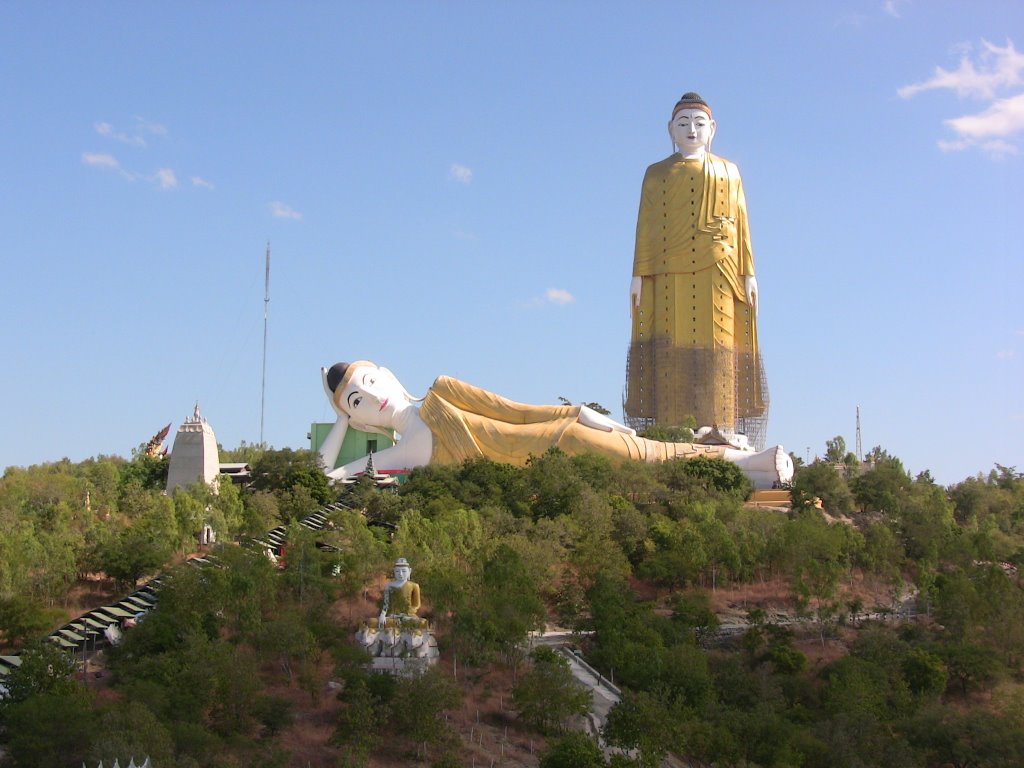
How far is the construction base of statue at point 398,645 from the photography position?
2102 centimetres

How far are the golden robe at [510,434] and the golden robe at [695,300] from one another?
940 centimetres

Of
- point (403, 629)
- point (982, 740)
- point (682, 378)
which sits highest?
point (682, 378)

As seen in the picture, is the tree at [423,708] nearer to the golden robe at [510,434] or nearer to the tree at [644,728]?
the tree at [644,728]

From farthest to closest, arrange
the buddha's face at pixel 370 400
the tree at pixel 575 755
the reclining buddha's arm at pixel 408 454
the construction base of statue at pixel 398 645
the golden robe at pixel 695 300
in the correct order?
1. the golden robe at pixel 695 300
2. the buddha's face at pixel 370 400
3. the reclining buddha's arm at pixel 408 454
4. the construction base of statue at pixel 398 645
5. the tree at pixel 575 755

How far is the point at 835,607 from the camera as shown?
25891 mm

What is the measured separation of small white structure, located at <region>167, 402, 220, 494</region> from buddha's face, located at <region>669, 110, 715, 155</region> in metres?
22.5

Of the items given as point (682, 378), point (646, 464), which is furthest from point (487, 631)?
point (682, 378)

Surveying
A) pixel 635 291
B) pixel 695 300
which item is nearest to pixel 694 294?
pixel 695 300

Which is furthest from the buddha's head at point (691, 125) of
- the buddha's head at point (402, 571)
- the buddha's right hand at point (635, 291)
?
the buddha's head at point (402, 571)

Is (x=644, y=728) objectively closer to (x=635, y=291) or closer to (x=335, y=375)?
(x=335, y=375)

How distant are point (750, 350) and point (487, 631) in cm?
2883

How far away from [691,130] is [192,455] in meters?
23.6

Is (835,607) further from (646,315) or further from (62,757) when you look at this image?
(646,315)

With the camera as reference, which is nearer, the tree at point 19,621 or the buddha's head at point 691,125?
the tree at point 19,621
